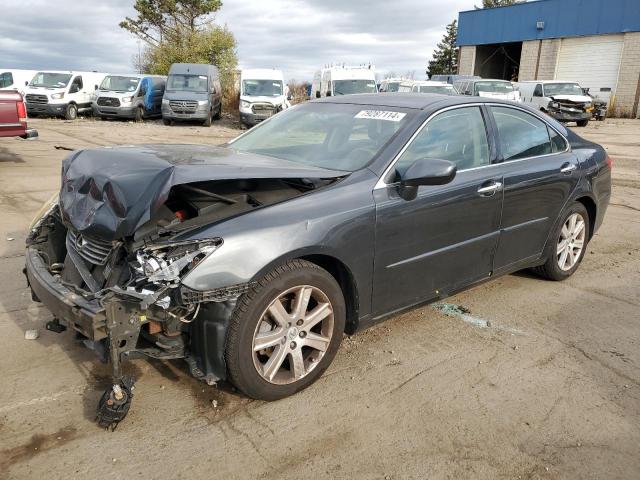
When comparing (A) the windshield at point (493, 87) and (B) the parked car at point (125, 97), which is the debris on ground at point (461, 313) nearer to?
(A) the windshield at point (493, 87)

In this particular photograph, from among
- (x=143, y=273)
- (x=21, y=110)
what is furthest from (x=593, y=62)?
(x=143, y=273)

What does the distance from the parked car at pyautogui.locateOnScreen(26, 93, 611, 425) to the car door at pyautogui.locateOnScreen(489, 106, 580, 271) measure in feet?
0.06

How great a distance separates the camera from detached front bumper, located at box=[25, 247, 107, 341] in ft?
8.14

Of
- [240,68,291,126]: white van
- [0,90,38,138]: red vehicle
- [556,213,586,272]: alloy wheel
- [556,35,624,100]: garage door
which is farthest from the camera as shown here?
[556,35,624,100]: garage door

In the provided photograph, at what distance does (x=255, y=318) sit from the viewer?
2771 mm

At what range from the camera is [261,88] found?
2181 centimetres

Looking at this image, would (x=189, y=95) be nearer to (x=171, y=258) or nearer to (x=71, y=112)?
(x=71, y=112)

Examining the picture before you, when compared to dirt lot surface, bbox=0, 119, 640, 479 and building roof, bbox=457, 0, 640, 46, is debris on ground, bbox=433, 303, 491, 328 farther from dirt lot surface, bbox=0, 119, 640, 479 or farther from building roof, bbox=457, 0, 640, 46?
building roof, bbox=457, 0, 640, 46

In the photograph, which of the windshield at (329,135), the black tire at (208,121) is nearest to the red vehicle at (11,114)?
the windshield at (329,135)

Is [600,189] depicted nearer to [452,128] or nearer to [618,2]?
[452,128]

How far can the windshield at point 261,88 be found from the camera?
21.6 meters

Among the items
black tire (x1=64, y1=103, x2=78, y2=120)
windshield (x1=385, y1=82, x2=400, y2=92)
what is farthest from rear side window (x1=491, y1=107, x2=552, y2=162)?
black tire (x1=64, y1=103, x2=78, y2=120)

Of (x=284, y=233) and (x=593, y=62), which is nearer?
(x=284, y=233)

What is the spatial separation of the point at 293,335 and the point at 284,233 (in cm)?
59
